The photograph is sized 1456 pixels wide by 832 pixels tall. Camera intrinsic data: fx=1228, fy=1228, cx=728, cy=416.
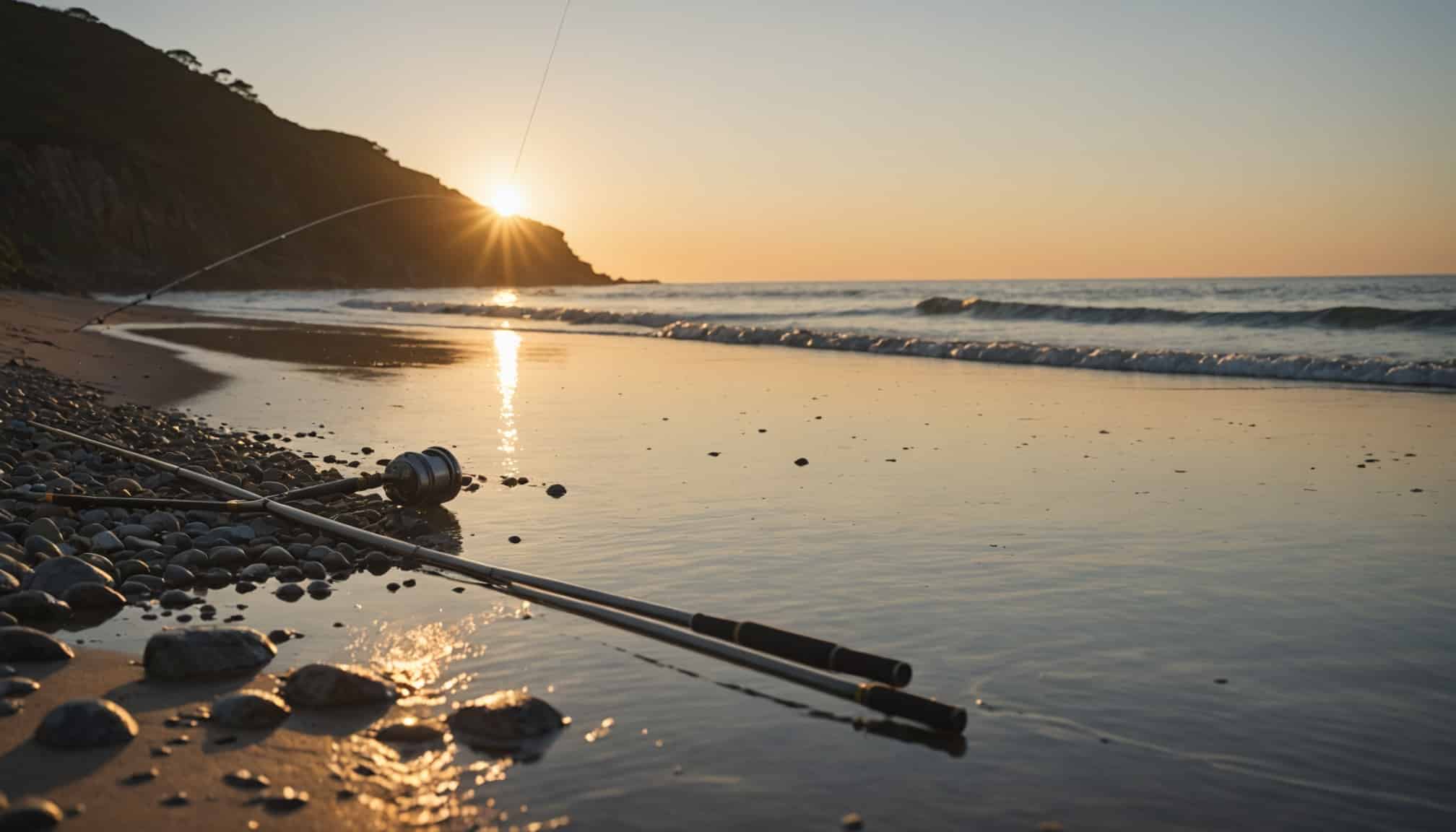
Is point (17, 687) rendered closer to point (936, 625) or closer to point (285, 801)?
point (285, 801)

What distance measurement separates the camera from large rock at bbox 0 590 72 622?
5055 mm

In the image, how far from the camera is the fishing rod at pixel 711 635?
4012mm

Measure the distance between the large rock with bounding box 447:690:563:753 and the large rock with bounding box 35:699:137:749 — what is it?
0.98 meters

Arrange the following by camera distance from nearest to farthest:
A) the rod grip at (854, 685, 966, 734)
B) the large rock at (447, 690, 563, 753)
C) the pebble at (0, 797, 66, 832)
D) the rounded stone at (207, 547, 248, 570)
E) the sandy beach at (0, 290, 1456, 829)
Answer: the pebble at (0, 797, 66, 832) → the sandy beach at (0, 290, 1456, 829) → the large rock at (447, 690, 563, 753) → the rod grip at (854, 685, 966, 734) → the rounded stone at (207, 547, 248, 570)

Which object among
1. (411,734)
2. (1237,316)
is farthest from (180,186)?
(411,734)

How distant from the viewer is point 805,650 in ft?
14.2

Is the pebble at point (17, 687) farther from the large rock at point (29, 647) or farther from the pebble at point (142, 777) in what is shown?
the pebble at point (142, 777)

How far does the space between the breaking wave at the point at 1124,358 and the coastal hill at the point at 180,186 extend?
99.4ft

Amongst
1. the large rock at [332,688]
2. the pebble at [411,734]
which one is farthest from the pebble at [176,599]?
the pebble at [411,734]

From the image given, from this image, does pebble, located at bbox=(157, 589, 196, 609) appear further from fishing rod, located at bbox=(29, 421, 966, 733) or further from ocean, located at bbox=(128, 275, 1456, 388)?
ocean, located at bbox=(128, 275, 1456, 388)

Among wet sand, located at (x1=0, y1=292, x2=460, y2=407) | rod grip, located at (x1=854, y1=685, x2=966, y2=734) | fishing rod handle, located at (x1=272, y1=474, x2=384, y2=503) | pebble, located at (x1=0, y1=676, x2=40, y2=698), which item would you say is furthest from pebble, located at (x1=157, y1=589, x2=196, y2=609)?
wet sand, located at (x1=0, y1=292, x2=460, y2=407)

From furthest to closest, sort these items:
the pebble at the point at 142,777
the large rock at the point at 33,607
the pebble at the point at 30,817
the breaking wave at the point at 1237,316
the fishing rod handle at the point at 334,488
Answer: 1. the breaking wave at the point at 1237,316
2. the fishing rod handle at the point at 334,488
3. the large rock at the point at 33,607
4. the pebble at the point at 142,777
5. the pebble at the point at 30,817

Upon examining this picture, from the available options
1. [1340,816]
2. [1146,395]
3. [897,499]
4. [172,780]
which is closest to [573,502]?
[897,499]

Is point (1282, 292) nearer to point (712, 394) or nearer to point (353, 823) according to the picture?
point (712, 394)
